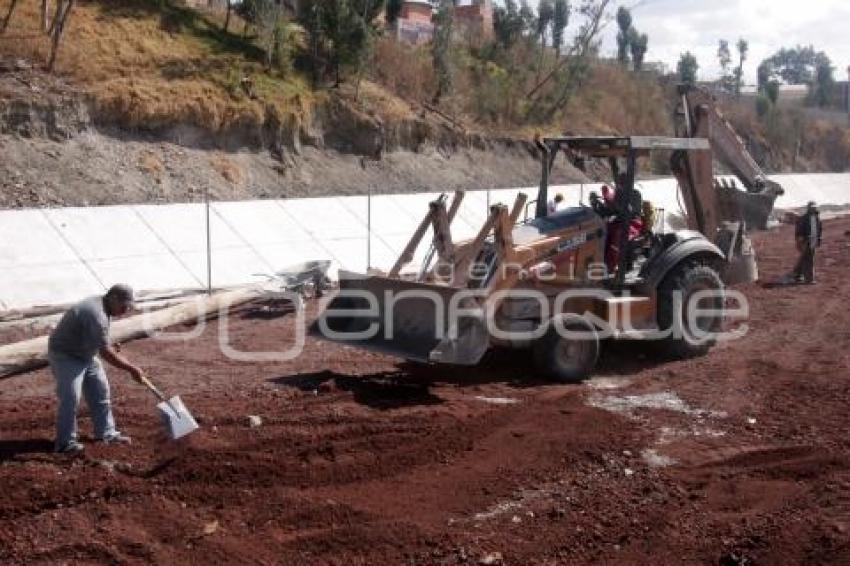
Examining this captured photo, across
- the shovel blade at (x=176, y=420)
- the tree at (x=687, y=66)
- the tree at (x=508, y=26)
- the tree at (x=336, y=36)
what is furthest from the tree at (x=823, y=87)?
the shovel blade at (x=176, y=420)

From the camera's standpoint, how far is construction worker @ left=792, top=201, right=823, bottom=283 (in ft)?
52.8

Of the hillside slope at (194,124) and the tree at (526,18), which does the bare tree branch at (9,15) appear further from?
the tree at (526,18)

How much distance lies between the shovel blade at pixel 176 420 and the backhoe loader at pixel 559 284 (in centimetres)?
217

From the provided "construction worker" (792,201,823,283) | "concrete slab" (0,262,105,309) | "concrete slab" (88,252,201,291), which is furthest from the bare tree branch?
"construction worker" (792,201,823,283)

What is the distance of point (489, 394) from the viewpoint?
29.3 ft

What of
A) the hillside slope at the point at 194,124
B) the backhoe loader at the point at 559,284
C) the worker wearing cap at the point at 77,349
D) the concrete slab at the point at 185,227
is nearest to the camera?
the worker wearing cap at the point at 77,349

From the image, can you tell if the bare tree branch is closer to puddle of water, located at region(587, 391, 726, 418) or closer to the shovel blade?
the shovel blade

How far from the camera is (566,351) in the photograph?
9.31 metres

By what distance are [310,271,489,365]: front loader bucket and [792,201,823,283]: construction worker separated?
393 inches

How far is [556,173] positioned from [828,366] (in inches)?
832

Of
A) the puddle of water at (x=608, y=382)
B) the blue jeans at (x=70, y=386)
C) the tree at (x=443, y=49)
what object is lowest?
the puddle of water at (x=608, y=382)

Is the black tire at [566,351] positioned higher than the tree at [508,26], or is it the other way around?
the tree at [508,26]

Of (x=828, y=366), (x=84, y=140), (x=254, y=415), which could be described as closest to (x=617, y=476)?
(x=254, y=415)

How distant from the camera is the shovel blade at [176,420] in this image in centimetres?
700
